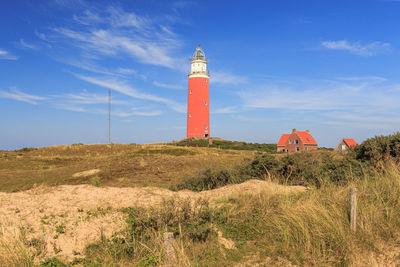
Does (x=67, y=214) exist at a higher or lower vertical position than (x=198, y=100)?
lower

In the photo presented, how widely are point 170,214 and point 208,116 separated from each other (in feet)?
167

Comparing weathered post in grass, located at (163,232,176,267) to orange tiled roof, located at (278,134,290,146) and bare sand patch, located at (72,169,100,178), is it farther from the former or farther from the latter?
orange tiled roof, located at (278,134,290,146)

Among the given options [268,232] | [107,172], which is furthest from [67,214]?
[107,172]

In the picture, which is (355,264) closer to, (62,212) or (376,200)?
(376,200)

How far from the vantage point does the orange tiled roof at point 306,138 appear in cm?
4757

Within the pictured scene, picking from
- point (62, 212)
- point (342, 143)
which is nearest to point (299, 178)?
point (62, 212)

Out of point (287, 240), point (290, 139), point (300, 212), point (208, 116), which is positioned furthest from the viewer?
point (208, 116)

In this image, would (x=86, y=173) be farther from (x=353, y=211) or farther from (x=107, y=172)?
(x=353, y=211)

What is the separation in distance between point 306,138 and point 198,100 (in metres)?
20.2

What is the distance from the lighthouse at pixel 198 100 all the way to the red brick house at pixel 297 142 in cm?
1471

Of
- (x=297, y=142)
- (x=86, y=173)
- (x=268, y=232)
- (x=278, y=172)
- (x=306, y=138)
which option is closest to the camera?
(x=268, y=232)

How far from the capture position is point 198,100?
56.9m

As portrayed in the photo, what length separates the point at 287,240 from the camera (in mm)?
6613

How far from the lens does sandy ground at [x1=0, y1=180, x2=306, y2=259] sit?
696cm
